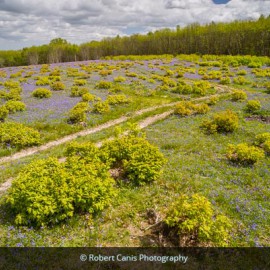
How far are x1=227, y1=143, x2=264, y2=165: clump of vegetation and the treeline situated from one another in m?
87.6

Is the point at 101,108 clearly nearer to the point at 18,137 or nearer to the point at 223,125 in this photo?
the point at 18,137

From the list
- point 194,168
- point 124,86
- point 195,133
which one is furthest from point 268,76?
point 194,168

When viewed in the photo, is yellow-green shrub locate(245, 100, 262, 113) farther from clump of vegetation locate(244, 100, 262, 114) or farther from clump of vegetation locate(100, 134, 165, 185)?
clump of vegetation locate(100, 134, 165, 185)

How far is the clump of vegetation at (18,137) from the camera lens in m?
17.2

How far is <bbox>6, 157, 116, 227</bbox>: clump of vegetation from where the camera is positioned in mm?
8500

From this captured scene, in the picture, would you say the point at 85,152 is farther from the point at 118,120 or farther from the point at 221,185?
the point at 118,120

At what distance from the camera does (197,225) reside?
8.01 m

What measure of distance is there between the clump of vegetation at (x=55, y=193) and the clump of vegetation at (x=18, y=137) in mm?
7983

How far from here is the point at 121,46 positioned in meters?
128

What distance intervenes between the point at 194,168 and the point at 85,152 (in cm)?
592

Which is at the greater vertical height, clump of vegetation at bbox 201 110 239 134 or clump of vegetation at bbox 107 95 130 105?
clump of vegetation at bbox 107 95 130 105

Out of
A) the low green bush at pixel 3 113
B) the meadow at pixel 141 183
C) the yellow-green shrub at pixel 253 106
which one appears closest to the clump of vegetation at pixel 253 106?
the yellow-green shrub at pixel 253 106

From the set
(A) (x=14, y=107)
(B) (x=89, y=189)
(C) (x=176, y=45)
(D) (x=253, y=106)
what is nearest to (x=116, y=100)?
(A) (x=14, y=107)

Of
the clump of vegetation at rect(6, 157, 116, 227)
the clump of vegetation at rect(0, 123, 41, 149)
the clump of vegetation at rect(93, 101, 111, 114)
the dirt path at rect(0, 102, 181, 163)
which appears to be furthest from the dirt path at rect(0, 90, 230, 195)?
the clump of vegetation at rect(6, 157, 116, 227)
